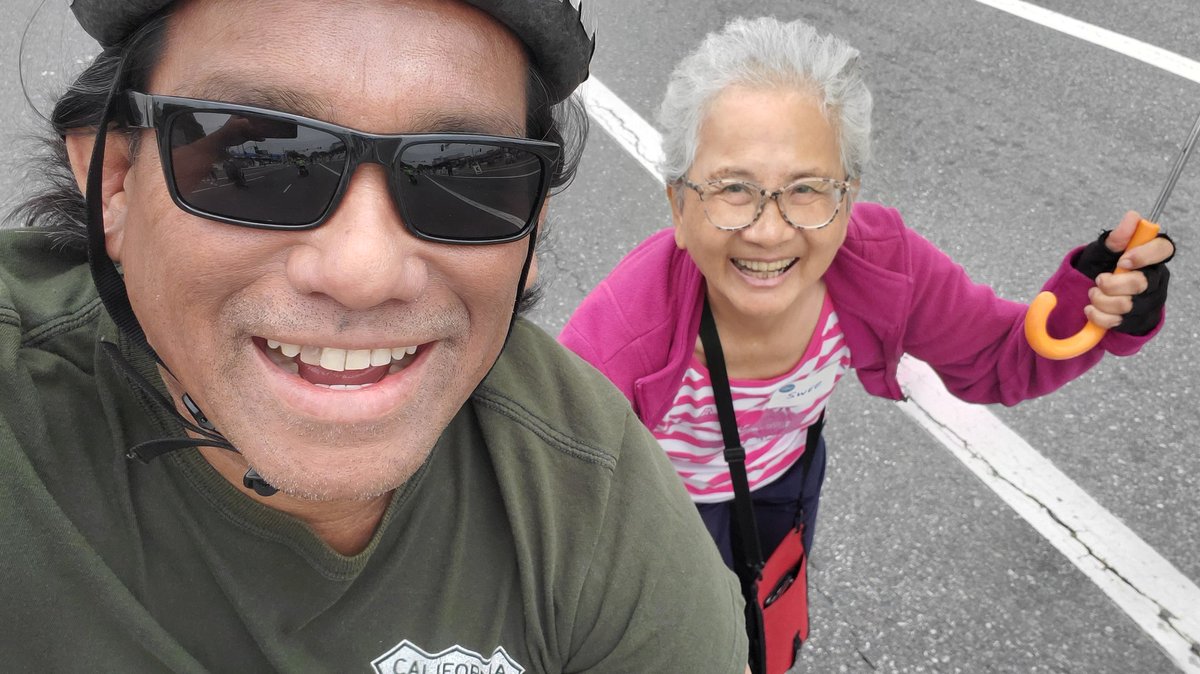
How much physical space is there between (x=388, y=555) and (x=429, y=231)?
0.45 metres

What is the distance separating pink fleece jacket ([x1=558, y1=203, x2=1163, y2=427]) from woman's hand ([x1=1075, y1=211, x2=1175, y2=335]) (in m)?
0.06

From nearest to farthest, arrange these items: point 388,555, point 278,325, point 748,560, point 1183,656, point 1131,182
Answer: point 278,325, point 388,555, point 748,560, point 1183,656, point 1131,182

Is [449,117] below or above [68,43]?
above

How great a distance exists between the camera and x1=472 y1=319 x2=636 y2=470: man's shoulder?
1.40 metres

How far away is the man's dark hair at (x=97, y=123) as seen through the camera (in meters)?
1.14

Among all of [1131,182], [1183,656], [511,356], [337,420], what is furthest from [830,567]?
[1131,182]

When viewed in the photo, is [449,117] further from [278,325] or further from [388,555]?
[388,555]

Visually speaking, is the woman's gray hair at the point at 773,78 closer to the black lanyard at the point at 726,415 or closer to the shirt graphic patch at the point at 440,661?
the black lanyard at the point at 726,415

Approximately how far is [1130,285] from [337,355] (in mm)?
1622

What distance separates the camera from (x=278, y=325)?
1.07 meters

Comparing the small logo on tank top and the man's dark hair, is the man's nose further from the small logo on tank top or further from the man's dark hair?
the small logo on tank top

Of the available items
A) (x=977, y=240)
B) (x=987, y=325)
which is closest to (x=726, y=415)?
(x=987, y=325)

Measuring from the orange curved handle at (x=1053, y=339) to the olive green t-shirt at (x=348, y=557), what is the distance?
36.8 inches

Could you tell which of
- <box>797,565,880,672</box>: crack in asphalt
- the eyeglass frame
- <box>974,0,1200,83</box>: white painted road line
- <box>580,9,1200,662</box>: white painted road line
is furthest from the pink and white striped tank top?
<box>974,0,1200,83</box>: white painted road line
